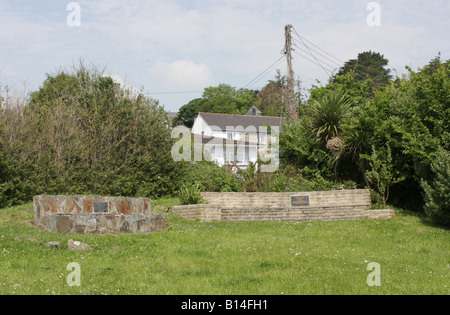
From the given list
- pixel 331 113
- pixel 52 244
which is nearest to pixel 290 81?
pixel 331 113

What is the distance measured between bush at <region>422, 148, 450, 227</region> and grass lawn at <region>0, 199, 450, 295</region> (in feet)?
2.37

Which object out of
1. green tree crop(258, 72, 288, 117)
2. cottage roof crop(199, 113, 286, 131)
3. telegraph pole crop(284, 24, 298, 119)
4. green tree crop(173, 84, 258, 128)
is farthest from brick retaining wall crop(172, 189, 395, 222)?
green tree crop(173, 84, 258, 128)

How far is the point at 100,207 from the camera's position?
1285cm

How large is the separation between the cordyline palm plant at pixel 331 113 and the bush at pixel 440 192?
5756 millimetres

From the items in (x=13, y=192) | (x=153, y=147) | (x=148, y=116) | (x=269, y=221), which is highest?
(x=148, y=116)

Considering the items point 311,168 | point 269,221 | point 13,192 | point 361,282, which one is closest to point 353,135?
point 311,168

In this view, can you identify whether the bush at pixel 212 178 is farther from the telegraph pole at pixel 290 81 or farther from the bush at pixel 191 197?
the telegraph pole at pixel 290 81

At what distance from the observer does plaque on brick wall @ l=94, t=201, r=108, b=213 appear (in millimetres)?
12727

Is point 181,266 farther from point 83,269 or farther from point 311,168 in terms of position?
point 311,168

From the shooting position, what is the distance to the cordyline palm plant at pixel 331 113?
1891cm

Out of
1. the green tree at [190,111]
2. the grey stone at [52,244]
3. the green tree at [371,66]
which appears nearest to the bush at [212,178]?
the grey stone at [52,244]

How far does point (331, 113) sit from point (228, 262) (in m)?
11.9
